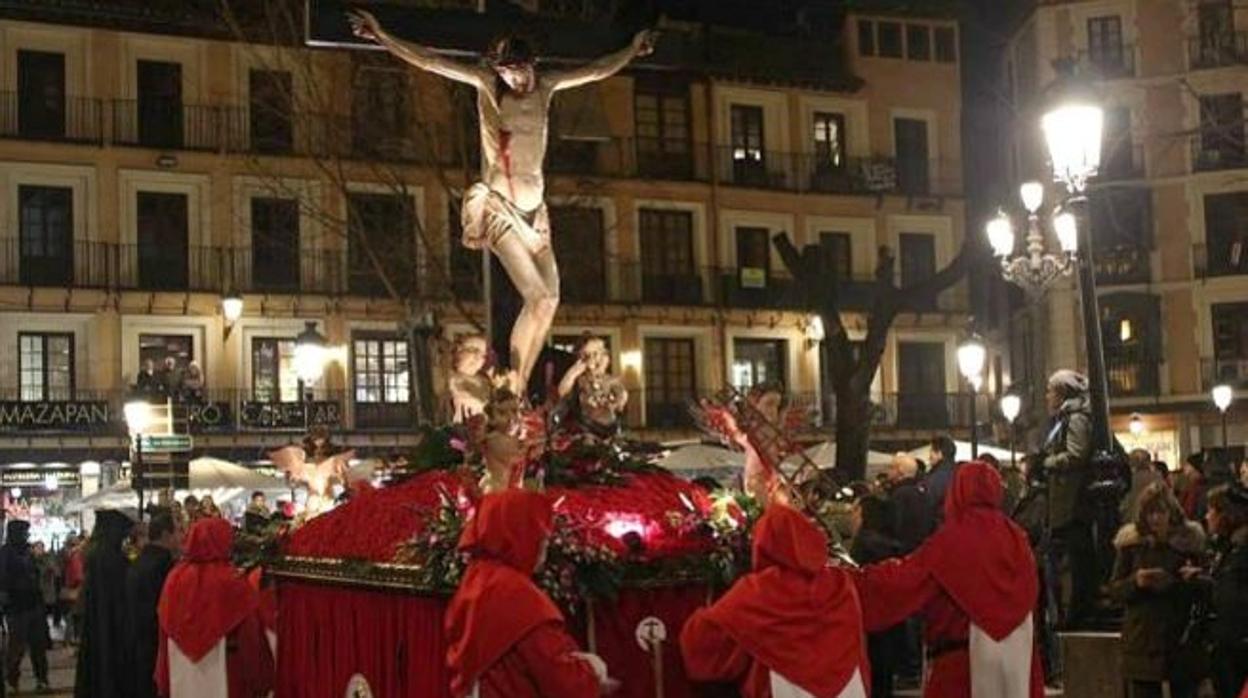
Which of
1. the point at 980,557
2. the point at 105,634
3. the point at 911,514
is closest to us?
the point at 980,557

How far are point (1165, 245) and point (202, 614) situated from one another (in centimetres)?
4369

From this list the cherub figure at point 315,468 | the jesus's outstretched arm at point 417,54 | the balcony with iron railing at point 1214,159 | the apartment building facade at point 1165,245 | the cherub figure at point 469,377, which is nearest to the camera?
the cherub figure at point 469,377

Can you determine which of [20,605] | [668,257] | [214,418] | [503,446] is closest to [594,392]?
[503,446]

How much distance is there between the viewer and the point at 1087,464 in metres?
12.2

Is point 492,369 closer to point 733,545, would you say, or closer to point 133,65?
point 733,545

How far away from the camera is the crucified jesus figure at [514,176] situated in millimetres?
10102

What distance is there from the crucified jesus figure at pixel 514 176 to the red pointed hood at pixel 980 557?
274 cm

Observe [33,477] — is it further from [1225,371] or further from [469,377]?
[469,377]

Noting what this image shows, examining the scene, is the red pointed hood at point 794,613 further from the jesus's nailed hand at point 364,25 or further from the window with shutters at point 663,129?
the window with shutters at point 663,129

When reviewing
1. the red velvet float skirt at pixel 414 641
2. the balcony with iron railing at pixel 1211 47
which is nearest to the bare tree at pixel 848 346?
the red velvet float skirt at pixel 414 641

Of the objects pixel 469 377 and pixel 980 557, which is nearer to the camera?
pixel 980 557

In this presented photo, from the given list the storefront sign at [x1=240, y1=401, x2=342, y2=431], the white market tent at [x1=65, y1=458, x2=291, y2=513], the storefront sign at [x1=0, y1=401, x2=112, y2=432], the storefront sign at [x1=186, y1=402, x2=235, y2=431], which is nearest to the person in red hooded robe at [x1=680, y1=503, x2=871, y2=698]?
the white market tent at [x1=65, y1=458, x2=291, y2=513]

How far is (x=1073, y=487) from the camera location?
12.4 metres

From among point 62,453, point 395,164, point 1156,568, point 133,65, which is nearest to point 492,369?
point 1156,568
